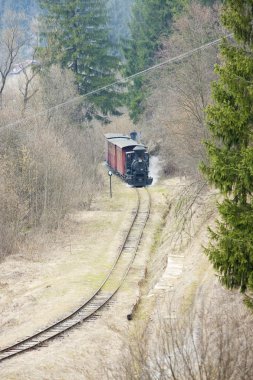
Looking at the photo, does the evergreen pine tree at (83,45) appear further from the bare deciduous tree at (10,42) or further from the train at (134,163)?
the train at (134,163)

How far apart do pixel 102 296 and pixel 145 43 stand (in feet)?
120

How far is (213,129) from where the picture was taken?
40.9 feet

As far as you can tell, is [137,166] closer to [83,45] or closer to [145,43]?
[83,45]

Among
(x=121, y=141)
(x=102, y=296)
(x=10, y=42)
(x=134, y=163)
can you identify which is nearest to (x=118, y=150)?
(x=121, y=141)

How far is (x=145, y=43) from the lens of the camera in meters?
56.9

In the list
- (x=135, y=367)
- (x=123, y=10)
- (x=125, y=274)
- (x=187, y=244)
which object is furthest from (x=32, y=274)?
(x=123, y=10)

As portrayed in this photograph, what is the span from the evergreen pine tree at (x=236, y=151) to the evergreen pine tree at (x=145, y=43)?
134 feet

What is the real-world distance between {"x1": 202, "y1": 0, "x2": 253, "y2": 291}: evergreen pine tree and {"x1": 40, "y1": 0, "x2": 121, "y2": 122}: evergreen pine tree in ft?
115

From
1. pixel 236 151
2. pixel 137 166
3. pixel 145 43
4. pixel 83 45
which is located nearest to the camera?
pixel 236 151

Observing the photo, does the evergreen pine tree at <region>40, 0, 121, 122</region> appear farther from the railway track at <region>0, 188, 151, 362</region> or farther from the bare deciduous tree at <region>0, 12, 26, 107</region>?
the railway track at <region>0, 188, 151, 362</region>

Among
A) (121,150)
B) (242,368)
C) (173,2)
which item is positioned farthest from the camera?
→ (173,2)

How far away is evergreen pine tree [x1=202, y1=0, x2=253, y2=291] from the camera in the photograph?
462 inches

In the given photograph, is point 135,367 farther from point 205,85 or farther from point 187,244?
point 205,85

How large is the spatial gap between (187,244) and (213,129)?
16045 mm
